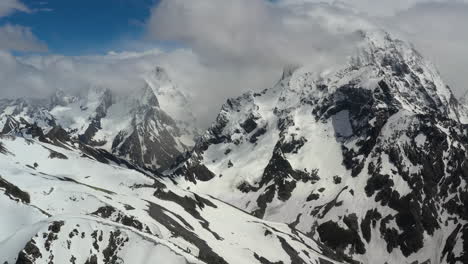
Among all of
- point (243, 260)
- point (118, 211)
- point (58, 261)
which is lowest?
point (243, 260)

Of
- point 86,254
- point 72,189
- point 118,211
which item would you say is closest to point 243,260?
point 118,211

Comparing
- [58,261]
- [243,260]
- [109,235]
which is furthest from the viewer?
[243,260]

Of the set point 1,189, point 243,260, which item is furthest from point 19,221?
point 243,260

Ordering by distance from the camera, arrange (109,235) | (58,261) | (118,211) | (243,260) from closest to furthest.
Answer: (58,261) < (109,235) < (118,211) < (243,260)

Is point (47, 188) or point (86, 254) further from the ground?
point (86, 254)

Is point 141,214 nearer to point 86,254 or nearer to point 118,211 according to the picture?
point 118,211

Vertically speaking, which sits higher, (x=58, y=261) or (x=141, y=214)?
(x=58, y=261)

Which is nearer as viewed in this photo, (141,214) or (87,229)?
(87,229)

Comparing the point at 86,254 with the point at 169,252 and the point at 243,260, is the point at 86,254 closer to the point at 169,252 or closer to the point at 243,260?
the point at 169,252

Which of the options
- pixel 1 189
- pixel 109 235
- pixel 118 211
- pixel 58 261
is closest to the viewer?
pixel 58 261
